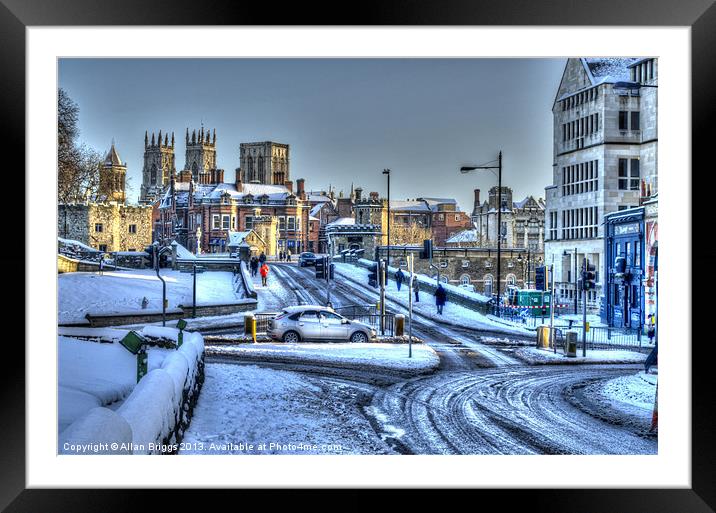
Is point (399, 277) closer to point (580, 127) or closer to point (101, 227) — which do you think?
point (580, 127)

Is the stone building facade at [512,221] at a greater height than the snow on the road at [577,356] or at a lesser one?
greater

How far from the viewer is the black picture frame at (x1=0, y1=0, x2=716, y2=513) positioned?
7.04 m

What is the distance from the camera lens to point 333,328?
14227 millimetres

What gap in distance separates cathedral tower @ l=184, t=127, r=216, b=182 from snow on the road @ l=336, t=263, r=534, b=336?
3.20 metres

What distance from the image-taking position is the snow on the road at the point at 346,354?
12.6 metres

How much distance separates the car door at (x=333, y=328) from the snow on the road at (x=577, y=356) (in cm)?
328

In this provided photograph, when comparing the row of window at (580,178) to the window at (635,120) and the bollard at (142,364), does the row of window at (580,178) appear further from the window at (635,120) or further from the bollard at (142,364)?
the bollard at (142,364)

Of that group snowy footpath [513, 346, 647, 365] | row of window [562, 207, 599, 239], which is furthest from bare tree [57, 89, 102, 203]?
row of window [562, 207, 599, 239]

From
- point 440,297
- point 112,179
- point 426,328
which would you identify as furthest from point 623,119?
point 112,179

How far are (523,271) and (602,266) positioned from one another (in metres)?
1.95

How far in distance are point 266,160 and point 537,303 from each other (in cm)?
627
